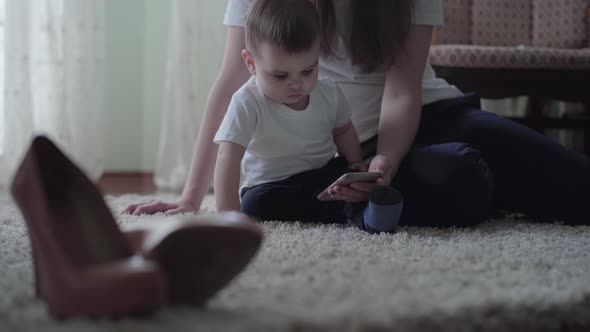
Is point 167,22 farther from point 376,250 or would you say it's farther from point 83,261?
point 83,261

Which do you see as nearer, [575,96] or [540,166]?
[540,166]

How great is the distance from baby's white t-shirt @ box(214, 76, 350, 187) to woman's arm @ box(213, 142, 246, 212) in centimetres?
3

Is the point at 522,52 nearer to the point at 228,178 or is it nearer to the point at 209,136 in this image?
the point at 209,136

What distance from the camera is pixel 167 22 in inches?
100

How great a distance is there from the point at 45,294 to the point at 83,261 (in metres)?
0.05

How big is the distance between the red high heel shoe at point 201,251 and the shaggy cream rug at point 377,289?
0.07ft

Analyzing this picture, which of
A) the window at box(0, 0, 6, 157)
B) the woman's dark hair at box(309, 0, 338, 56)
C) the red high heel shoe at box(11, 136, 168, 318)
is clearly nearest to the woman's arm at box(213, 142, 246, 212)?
the woman's dark hair at box(309, 0, 338, 56)

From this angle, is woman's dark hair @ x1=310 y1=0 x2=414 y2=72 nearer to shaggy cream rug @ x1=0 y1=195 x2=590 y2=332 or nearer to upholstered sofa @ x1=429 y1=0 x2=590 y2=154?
shaggy cream rug @ x1=0 y1=195 x2=590 y2=332

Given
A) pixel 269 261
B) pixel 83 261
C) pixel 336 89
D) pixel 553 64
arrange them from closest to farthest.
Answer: pixel 83 261 < pixel 269 261 < pixel 336 89 < pixel 553 64

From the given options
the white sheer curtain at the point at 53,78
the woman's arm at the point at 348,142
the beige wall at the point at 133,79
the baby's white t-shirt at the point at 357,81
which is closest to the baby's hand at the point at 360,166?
the woman's arm at the point at 348,142

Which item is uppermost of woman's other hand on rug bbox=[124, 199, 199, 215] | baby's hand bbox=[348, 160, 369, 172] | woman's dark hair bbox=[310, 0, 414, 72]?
woman's dark hair bbox=[310, 0, 414, 72]

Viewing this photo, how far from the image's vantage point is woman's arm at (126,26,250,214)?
49.4 inches

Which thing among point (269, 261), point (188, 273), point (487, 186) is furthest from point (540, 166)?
point (188, 273)

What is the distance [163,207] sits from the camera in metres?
1.25
